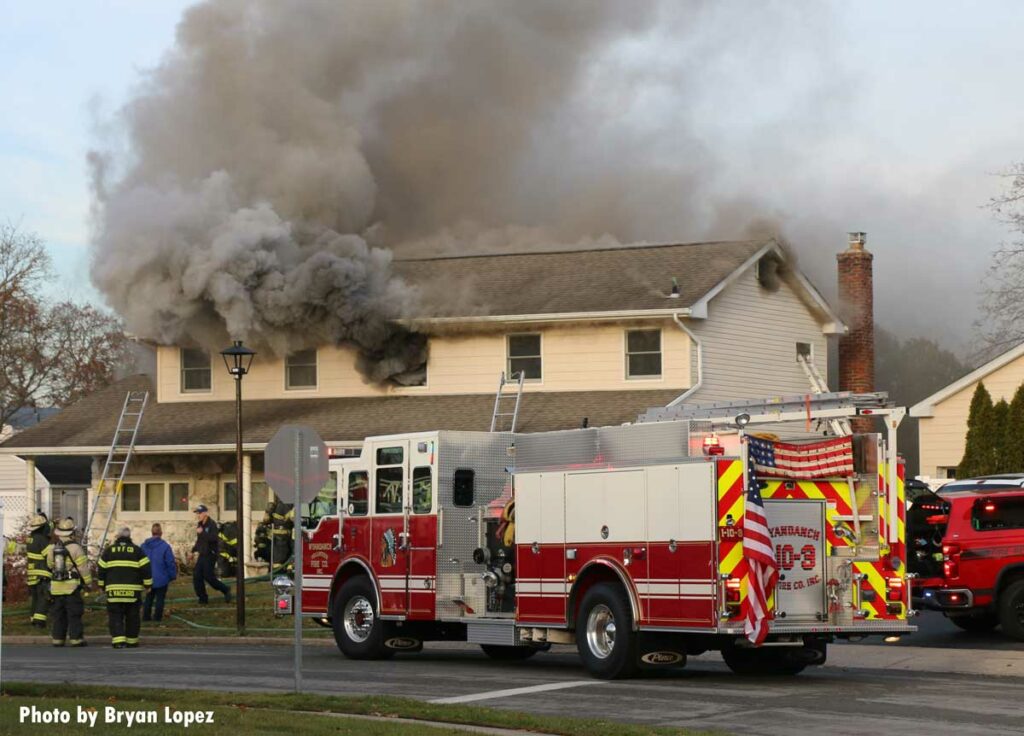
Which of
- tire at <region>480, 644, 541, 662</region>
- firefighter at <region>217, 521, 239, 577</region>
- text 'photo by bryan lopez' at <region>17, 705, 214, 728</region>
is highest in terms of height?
firefighter at <region>217, 521, 239, 577</region>

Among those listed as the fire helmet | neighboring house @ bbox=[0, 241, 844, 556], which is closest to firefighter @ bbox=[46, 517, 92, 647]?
the fire helmet

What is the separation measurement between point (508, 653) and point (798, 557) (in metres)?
4.93

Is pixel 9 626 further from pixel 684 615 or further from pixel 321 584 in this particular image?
pixel 684 615

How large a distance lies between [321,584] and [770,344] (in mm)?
16365

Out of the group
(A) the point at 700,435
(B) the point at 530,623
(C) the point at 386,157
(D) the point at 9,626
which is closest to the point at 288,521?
(D) the point at 9,626

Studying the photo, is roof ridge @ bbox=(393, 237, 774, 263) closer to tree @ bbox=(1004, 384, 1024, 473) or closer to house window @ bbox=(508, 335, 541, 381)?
house window @ bbox=(508, 335, 541, 381)

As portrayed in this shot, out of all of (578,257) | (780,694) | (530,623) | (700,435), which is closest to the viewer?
(780,694)

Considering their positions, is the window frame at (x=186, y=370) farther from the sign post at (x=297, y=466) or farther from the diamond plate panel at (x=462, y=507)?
the sign post at (x=297, y=466)

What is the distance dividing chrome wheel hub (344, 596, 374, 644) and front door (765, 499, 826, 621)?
5.42m

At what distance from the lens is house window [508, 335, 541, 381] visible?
1258 inches

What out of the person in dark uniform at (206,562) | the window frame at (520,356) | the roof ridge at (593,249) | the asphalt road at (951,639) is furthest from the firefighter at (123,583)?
the roof ridge at (593,249)

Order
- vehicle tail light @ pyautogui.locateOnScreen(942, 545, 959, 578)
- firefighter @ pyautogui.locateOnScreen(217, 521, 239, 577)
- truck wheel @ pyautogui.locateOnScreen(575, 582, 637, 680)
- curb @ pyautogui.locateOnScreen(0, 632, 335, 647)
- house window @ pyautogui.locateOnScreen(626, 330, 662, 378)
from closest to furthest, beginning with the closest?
truck wheel @ pyautogui.locateOnScreen(575, 582, 637, 680)
vehicle tail light @ pyautogui.locateOnScreen(942, 545, 959, 578)
curb @ pyautogui.locateOnScreen(0, 632, 335, 647)
firefighter @ pyautogui.locateOnScreen(217, 521, 239, 577)
house window @ pyautogui.locateOnScreen(626, 330, 662, 378)

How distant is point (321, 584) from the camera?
19.1 metres

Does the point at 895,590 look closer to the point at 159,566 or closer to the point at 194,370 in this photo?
the point at 159,566
